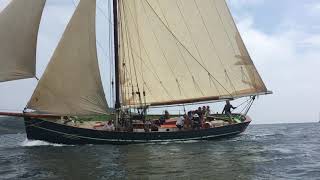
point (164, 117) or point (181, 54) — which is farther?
point (181, 54)

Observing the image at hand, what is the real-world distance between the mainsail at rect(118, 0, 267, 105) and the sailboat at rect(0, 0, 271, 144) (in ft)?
0.26

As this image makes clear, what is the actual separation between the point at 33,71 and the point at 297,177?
18.1 meters

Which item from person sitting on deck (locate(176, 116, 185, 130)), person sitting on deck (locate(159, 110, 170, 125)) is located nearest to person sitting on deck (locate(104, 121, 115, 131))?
person sitting on deck (locate(159, 110, 170, 125))

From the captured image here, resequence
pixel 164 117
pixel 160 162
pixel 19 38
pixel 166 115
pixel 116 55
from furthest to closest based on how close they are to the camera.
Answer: pixel 166 115 → pixel 164 117 → pixel 116 55 → pixel 19 38 → pixel 160 162

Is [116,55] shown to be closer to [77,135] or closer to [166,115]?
[77,135]

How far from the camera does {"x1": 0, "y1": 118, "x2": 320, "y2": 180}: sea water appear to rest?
21859mm

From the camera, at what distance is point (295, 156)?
1131 inches

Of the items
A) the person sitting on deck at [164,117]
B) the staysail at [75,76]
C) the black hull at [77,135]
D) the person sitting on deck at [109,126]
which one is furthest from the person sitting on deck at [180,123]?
the staysail at [75,76]

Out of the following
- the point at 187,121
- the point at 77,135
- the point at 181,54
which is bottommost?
the point at 77,135

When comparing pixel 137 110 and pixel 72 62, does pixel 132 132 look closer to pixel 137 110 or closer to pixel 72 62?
pixel 137 110

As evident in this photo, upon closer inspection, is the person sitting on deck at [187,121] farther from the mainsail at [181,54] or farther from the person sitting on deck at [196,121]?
→ the mainsail at [181,54]

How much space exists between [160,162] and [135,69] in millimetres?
14645

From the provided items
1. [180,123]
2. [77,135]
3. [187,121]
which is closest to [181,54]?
[187,121]

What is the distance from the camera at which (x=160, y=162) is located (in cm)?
2594
